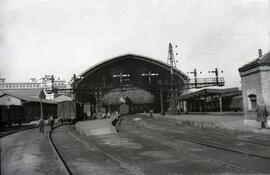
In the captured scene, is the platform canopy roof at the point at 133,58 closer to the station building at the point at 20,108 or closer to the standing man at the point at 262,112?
the station building at the point at 20,108

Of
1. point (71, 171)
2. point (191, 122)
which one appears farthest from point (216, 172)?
point (191, 122)

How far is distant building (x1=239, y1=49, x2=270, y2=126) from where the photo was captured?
72.8ft

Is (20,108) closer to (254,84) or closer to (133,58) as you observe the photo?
(254,84)

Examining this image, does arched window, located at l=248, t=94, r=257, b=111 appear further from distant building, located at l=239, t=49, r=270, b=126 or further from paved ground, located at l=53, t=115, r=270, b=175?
paved ground, located at l=53, t=115, r=270, b=175

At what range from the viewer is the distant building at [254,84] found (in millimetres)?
22203

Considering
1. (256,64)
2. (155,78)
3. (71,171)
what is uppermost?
(155,78)

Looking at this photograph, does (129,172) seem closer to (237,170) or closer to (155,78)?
(237,170)

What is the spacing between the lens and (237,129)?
864 inches

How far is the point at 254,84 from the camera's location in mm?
23203

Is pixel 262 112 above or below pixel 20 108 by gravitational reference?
below

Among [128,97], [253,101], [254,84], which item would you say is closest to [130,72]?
[128,97]

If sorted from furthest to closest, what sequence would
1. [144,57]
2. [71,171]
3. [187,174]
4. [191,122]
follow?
[144,57] → [191,122] → [71,171] → [187,174]

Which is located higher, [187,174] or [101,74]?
[101,74]

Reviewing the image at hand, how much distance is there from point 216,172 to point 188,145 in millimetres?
6287
